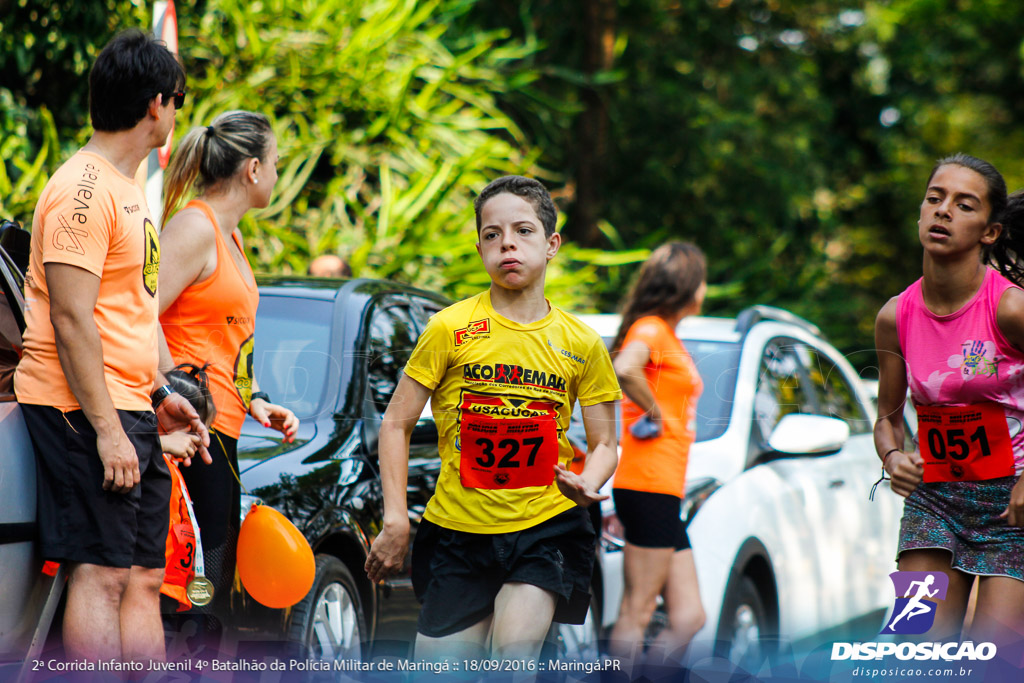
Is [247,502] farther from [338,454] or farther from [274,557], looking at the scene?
[338,454]

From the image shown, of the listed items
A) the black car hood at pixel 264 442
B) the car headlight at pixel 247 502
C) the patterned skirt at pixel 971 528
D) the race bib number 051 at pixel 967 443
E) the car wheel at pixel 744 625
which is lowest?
the car wheel at pixel 744 625

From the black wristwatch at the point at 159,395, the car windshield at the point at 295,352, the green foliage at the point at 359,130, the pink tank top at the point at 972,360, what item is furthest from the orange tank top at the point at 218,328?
the green foliage at the point at 359,130

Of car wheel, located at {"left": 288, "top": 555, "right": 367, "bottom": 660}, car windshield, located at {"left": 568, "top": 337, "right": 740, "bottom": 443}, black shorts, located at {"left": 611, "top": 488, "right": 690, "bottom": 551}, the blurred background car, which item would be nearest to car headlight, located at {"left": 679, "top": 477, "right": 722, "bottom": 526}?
car windshield, located at {"left": 568, "top": 337, "right": 740, "bottom": 443}

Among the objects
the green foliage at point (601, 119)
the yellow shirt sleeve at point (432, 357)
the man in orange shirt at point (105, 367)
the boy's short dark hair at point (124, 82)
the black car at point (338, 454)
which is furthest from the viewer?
the green foliage at point (601, 119)

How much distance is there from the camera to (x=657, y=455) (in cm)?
505

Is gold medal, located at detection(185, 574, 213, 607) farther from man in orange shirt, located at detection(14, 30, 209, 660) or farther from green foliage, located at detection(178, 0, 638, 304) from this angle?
green foliage, located at detection(178, 0, 638, 304)

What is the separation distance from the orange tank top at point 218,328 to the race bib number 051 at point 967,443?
2.24m

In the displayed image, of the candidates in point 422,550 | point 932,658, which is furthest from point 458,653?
point 932,658

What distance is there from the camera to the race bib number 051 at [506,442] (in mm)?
3340

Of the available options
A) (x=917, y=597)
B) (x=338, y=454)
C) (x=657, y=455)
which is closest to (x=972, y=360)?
(x=917, y=597)

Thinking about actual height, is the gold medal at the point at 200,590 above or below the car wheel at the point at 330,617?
above

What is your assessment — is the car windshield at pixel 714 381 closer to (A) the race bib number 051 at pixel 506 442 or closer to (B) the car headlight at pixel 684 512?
(B) the car headlight at pixel 684 512

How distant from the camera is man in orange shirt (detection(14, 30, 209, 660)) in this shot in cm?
305

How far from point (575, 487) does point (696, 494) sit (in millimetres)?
2495
